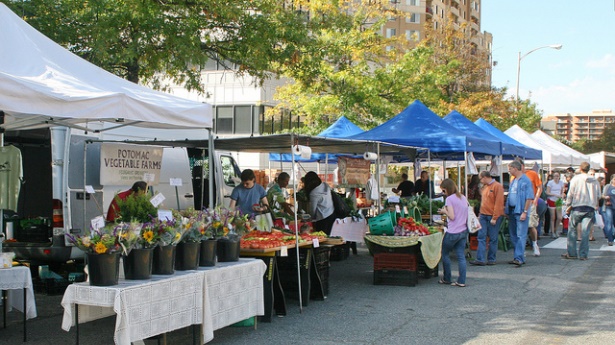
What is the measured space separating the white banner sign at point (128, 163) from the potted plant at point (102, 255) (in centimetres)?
435

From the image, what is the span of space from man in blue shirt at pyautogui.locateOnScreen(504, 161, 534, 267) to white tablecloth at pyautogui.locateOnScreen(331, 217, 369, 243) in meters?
2.94

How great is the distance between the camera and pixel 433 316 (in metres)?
8.34

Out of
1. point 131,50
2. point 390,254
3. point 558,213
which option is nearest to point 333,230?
point 390,254

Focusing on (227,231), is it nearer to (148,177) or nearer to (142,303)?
(142,303)

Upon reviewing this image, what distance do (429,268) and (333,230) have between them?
5.57ft

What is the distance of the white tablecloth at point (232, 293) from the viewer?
663 centimetres

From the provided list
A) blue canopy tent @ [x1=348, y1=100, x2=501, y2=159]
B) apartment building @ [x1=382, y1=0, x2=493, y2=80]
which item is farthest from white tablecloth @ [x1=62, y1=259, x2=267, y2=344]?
apartment building @ [x1=382, y1=0, x2=493, y2=80]

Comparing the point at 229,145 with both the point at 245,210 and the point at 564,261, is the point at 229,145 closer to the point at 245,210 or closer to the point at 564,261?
the point at 245,210

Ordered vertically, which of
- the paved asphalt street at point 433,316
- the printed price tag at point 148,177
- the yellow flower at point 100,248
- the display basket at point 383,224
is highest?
the printed price tag at point 148,177

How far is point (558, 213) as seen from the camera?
19.5 metres

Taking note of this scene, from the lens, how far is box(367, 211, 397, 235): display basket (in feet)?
34.4

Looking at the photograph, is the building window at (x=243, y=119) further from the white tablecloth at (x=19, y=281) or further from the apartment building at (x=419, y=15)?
the apartment building at (x=419, y=15)

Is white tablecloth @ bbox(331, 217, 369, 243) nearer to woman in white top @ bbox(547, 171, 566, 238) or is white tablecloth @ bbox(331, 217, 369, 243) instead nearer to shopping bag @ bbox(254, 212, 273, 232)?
shopping bag @ bbox(254, 212, 273, 232)

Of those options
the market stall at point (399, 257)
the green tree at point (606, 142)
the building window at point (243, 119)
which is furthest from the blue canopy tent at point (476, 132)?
the green tree at point (606, 142)
